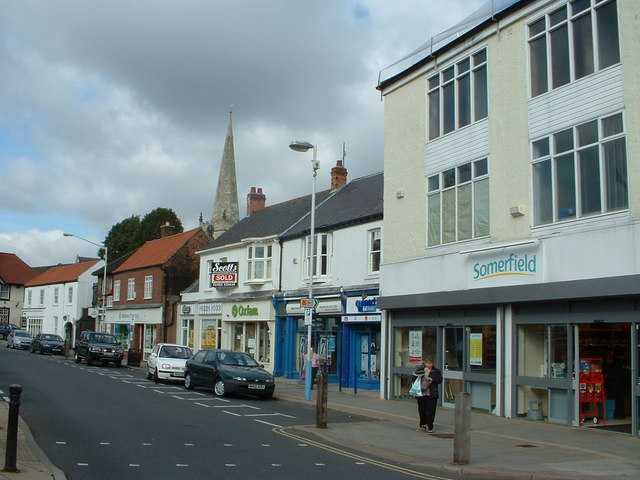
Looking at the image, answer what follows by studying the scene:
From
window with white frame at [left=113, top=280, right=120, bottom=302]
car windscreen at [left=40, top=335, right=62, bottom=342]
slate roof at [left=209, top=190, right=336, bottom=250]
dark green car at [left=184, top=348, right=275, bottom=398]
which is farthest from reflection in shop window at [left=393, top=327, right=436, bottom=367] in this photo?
window with white frame at [left=113, top=280, right=120, bottom=302]

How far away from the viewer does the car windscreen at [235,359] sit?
895 inches

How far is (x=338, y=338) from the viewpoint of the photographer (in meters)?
27.9

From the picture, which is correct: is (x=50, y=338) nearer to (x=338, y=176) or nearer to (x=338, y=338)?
(x=338, y=176)

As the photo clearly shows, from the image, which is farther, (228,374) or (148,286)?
(148,286)

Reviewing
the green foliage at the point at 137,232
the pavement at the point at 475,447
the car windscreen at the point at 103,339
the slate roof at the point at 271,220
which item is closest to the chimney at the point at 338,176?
the slate roof at the point at 271,220

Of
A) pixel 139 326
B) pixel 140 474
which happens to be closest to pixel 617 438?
pixel 140 474

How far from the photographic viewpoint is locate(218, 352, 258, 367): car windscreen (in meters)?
22.7

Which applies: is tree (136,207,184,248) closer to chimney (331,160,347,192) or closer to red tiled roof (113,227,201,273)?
red tiled roof (113,227,201,273)

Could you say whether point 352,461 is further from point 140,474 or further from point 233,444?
point 140,474

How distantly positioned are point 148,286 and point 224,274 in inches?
499

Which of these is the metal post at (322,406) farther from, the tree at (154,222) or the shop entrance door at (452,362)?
the tree at (154,222)

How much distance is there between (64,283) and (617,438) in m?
58.5

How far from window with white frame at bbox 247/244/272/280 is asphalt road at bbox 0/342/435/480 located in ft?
38.1

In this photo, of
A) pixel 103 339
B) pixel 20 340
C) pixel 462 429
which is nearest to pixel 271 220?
pixel 103 339
